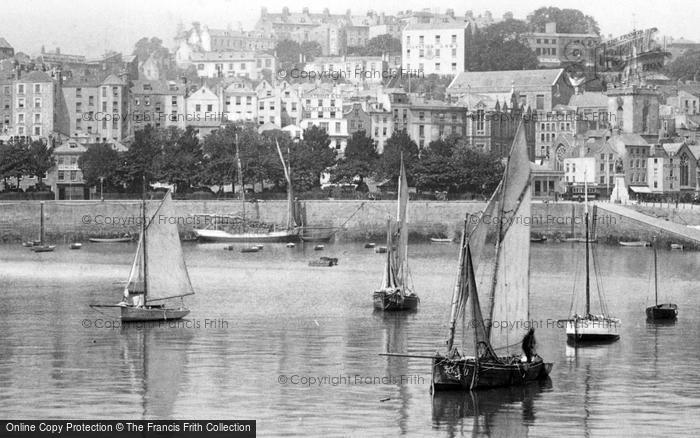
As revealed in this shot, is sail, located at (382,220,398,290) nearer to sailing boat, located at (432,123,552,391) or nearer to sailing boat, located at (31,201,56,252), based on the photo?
sailing boat, located at (432,123,552,391)

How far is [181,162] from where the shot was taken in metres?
145

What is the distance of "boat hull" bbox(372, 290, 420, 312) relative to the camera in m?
76.6

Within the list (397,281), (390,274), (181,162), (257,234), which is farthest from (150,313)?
(181,162)

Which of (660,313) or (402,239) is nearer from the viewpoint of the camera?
(660,313)

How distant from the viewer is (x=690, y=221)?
12862 cm

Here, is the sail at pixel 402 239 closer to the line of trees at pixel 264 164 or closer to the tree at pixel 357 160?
the line of trees at pixel 264 164

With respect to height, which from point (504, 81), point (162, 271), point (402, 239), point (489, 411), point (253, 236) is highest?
point (504, 81)

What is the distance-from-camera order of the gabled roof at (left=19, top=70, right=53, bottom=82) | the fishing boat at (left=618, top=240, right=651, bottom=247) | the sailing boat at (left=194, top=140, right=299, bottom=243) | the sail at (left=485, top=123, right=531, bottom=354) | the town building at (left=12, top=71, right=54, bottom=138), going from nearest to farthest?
the sail at (left=485, top=123, right=531, bottom=354)
the fishing boat at (left=618, top=240, right=651, bottom=247)
the sailing boat at (left=194, top=140, right=299, bottom=243)
the town building at (left=12, top=71, right=54, bottom=138)
the gabled roof at (left=19, top=70, right=53, bottom=82)

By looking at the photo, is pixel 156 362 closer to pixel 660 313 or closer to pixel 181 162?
pixel 660 313

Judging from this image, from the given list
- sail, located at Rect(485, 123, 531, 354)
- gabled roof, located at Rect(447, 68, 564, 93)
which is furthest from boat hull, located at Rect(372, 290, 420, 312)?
gabled roof, located at Rect(447, 68, 564, 93)

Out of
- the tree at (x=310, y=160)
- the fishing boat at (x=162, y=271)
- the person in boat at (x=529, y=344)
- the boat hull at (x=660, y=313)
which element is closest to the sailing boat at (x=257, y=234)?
the tree at (x=310, y=160)

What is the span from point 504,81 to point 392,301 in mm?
112240

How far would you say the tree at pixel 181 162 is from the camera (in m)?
144

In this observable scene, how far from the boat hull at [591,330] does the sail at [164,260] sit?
16.8 m
